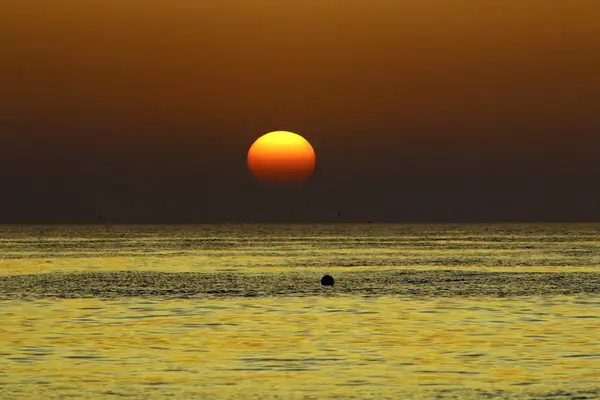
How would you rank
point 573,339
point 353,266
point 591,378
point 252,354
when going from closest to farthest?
point 591,378 → point 252,354 → point 573,339 → point 353,266

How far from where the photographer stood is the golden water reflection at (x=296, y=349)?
35.9 m

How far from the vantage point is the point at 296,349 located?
45.0 meters

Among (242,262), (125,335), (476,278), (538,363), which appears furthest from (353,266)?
(538,363)

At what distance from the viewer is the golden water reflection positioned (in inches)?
1412

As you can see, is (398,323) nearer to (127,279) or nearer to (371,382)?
(371,382)

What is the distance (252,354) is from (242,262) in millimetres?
94742

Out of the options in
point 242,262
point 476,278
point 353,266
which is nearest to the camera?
point 476,278

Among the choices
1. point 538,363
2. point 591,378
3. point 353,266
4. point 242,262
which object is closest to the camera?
point 591,378

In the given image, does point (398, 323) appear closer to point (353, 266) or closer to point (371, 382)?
point (371, 382)

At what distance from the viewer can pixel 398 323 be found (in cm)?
5594

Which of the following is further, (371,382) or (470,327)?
(470,327)

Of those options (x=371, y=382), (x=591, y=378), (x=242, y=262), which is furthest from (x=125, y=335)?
(x=242, y=262)

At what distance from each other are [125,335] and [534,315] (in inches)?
868

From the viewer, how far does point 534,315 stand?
60.3 metres
